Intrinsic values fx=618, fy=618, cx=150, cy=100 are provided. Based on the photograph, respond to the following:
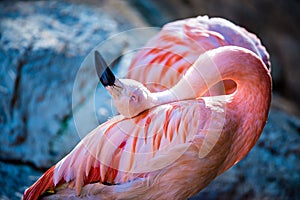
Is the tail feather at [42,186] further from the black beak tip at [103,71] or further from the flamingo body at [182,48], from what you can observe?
the flamingo body at [182,48]

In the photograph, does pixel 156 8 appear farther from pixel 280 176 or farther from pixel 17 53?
pixel 280 176

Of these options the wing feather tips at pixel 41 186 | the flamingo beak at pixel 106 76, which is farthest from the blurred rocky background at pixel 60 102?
the flamingo beak at pixel 106 76

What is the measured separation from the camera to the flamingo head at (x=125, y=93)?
67.9 inches

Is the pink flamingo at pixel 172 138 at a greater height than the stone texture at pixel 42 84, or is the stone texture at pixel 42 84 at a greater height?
the pink flamingo at pixel 172 138

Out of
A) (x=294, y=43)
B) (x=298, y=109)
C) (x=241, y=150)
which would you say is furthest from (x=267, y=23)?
(x=241, y=150)

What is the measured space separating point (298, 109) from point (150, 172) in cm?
229

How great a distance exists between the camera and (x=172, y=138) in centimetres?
189

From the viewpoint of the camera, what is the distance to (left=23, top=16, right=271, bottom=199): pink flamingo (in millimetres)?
1878

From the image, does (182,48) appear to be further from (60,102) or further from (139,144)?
(60,102)

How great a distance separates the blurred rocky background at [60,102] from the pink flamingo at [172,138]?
73 centimetres

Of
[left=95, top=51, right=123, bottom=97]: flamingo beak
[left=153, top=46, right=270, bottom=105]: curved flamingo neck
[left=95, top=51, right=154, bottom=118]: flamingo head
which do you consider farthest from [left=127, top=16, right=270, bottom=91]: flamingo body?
[left=95, top=51, right=123, bottom=97]: flamingo beak

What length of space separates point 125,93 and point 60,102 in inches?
49.7

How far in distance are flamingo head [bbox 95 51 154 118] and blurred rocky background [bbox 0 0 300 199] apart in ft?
2.70

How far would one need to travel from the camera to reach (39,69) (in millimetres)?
3041
